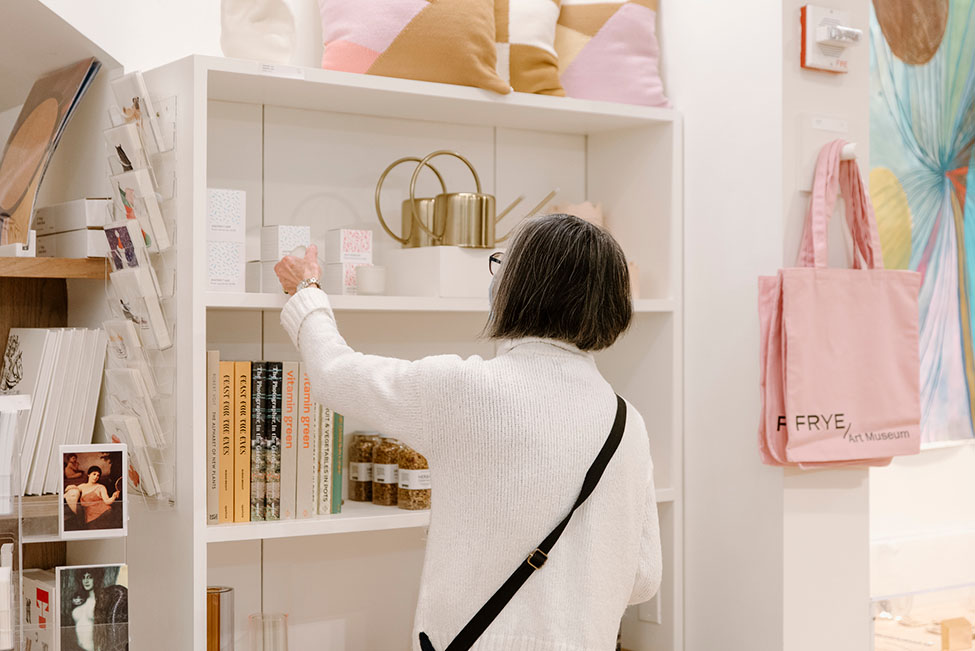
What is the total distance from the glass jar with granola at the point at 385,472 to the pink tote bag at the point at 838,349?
2.36 ft

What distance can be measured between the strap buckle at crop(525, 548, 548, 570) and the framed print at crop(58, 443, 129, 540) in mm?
634

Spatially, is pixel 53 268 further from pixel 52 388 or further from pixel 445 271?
pixel 445 271

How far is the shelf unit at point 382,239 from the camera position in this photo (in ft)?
6.50

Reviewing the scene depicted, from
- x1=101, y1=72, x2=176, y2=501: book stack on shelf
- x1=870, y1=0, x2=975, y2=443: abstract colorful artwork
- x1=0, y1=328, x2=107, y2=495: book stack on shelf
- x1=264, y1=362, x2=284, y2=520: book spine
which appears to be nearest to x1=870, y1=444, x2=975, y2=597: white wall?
x1=870, y1=0, x2=975, y2=443: abstract colorful artwork

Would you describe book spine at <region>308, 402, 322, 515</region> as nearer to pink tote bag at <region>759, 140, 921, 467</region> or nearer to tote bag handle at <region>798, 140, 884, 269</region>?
pink tote bag at <region>759, 140, 921, 467</region>

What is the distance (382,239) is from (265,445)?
58 cm

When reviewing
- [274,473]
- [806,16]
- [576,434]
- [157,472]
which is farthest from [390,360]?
[806,16]

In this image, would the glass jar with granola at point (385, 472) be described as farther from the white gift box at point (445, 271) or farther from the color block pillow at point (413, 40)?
the color block pillow at point (413, 40)

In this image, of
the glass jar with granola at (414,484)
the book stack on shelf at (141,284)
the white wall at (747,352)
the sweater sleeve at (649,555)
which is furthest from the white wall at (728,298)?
the book stack on shelf at (141,284)

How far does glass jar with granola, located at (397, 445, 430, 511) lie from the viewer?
203 cm

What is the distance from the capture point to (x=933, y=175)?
113 inches

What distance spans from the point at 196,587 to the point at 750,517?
109 centimetres

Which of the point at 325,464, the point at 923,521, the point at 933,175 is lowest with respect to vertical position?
the point at 923,521

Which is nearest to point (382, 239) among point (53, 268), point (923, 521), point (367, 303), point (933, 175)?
point (367, 303)
